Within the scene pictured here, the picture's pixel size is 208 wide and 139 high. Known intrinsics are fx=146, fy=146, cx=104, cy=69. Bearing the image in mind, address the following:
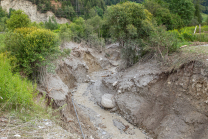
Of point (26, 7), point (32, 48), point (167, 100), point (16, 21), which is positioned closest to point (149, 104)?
point (167, 100)

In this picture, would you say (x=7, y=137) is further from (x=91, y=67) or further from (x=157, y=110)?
(x=91, y=67)

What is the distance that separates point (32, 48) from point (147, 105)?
9.54 meters

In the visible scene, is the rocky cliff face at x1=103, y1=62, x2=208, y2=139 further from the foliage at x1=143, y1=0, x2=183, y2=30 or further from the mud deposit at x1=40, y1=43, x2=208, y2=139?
the foliage at x1=143, y1=0, x2=183, y2=30

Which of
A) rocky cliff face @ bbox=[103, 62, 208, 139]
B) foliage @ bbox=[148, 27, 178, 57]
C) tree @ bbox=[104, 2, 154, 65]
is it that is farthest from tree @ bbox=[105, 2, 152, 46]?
rocky cliff face @ bbox=[103, 62, 208, 139]

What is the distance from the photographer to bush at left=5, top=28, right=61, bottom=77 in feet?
32.8

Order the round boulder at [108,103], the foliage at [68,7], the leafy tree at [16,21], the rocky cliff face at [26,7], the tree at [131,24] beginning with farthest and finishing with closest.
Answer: the foliage at [68,7]
the rocky cliff face at [26,7]
the tree at [131,24]
the leafy tree at [16,21]
the round boulder at [108,103]

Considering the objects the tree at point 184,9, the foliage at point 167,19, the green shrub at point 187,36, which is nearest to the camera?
the green shrub at point 187,36

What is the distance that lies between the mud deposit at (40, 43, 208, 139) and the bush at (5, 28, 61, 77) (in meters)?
1.84

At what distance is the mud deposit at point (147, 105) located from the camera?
9.08m

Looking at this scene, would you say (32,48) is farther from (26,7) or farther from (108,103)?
(26,7)

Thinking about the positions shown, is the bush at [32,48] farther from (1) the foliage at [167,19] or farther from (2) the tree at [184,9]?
(2) the tree at [184,9]

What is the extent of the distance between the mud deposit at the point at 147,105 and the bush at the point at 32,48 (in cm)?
184

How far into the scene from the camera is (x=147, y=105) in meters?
11.6

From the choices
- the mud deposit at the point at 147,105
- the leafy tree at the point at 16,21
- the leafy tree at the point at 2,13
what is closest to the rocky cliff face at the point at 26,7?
the leafy tree at the point at 2,13
